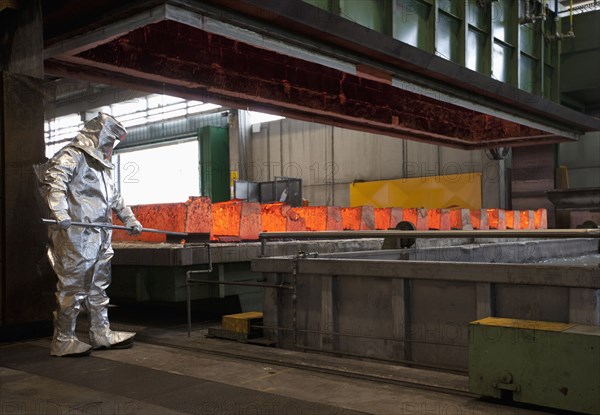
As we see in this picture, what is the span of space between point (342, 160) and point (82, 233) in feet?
57.0

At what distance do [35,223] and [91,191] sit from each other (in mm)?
1010

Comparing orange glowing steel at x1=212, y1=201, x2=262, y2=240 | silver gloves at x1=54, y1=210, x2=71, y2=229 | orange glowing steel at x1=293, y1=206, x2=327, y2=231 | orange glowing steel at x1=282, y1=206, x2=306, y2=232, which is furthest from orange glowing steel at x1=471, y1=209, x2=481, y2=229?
silver gloves at x1=54, y1=210, x2=71, y2=229

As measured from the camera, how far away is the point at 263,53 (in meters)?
8.33

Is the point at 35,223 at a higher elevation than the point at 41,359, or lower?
higher

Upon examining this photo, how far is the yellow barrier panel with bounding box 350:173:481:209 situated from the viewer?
1806 centimetres

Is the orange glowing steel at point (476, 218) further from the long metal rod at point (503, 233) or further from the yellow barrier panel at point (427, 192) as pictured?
the long metal rod at point (503, 233)

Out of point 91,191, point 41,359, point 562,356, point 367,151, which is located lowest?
point 41,359

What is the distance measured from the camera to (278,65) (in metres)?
8.93

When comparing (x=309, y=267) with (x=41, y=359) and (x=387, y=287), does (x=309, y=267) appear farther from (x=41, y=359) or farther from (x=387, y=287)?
(x=41, y=359)

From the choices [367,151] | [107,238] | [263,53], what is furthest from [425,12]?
[367,151]

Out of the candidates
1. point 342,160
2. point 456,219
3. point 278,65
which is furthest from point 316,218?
point 342,160

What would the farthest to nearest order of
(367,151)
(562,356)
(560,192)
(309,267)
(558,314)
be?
(367,151)
(560,192)
(309,267)
(558,314)
(562,356)

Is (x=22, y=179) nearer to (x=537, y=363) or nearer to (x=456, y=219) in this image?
(x=537, y=363)

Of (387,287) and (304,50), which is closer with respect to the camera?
(387,287)
